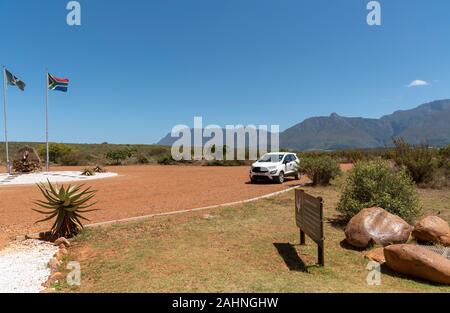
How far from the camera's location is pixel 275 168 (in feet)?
59.9

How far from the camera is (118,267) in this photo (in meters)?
5.73

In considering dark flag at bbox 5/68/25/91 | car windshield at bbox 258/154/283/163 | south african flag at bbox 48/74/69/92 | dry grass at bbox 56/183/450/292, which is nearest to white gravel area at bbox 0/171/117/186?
dark flag at bbox 5/68/25/91

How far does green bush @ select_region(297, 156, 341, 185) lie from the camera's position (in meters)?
15.5

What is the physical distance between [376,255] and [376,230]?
32.2 inches

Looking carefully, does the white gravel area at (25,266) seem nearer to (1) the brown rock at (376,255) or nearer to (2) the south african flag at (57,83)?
(1) the brown rock at (376,255)

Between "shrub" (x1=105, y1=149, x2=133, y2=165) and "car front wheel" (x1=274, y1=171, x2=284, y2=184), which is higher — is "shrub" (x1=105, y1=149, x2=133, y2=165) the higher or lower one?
the higher one

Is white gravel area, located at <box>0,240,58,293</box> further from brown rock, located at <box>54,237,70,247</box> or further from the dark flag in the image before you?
the dark flag

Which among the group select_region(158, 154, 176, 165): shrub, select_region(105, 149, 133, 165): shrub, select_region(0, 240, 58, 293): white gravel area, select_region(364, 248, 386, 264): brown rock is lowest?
select_region(0, 240, 58, 293): white gravel area

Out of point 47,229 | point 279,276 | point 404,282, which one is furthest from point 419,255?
point 47,229

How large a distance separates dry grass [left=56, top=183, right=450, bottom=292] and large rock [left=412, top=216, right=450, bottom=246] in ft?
4.89

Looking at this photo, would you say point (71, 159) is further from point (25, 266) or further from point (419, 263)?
point (419, 263)

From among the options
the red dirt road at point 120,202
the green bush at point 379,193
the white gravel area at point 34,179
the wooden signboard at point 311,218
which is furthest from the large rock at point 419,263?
the white gravel area at point 34,179

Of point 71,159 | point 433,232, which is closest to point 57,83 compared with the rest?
point 71,159
